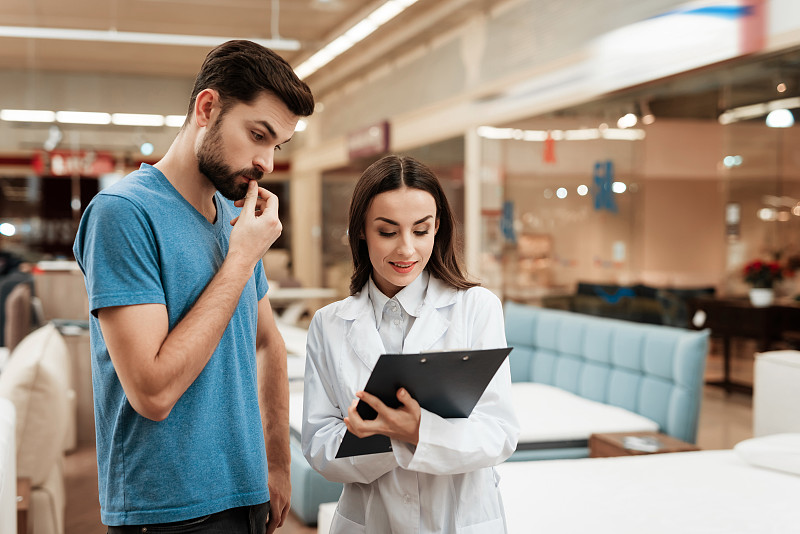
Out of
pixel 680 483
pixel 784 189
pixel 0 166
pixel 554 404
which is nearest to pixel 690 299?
pixel 784 189

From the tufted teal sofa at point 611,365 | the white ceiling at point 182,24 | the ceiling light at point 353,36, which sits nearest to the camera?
the tufted teal sofa at point 611,365

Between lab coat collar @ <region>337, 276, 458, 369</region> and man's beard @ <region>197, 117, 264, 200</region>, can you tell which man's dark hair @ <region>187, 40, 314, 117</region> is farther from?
lab coat collar @ <region>337, 276, 458, 369</region>

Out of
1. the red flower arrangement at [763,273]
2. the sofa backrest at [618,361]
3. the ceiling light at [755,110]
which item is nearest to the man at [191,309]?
the sofa backrest at [618,361]

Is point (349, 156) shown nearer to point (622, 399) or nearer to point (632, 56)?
point (632, 56)

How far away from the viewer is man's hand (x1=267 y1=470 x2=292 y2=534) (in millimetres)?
1597

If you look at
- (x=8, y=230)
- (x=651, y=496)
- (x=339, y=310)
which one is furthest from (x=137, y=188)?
(x=8, y=230)

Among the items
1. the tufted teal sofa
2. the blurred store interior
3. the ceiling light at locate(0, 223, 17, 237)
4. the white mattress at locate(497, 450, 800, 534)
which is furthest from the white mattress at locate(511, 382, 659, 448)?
the ceiling light at locate(0, 223, 17, 237)

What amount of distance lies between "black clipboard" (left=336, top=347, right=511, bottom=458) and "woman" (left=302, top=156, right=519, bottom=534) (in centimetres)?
3

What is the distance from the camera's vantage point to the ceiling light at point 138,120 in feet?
29.1

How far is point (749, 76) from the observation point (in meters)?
4.39

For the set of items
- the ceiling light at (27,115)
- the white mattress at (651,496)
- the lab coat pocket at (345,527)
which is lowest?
the white mattress at (651,496)

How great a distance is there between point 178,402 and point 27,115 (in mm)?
8020

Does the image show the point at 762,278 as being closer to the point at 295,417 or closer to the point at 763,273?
the point at 763,273

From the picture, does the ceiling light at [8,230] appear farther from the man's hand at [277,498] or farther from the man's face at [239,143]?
the man's face at [239,143]
